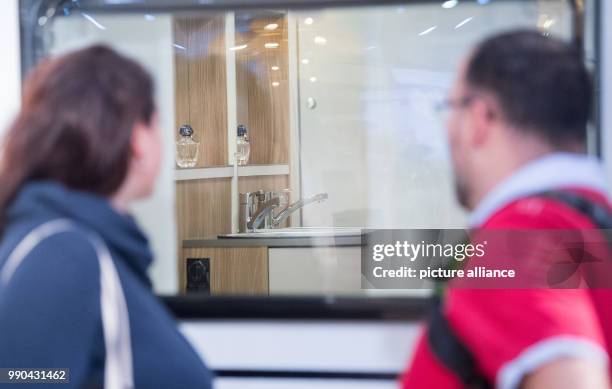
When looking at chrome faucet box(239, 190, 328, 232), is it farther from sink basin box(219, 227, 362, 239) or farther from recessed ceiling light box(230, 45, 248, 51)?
recessed ceiling light box(230, 45, 248, 51)

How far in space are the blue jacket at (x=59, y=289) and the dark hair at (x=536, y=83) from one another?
57 centimetres

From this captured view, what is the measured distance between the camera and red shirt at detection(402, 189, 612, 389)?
86 cm

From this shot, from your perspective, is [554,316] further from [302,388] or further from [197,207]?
[197,207]

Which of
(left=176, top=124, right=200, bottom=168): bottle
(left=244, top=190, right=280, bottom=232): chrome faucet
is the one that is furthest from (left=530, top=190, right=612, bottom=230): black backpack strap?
(left=244, top=190, right=280, bottom=232): chrome faucet

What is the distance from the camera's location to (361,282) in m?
1.81

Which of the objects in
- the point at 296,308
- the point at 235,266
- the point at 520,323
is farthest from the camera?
the point at 235,266

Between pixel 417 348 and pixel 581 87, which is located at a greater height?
pixel 581 87

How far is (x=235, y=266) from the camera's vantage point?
3.19 metres

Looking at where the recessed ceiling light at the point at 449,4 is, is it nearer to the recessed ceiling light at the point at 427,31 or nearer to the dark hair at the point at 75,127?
the recessed ceiling light at the point at 427,31

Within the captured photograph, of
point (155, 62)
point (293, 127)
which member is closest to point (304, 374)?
point (155, 62)

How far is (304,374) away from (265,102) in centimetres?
289

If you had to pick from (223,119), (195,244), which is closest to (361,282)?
(195,244)

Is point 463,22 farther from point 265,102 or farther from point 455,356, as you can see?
point 265,102

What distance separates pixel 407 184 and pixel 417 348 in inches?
38.9
